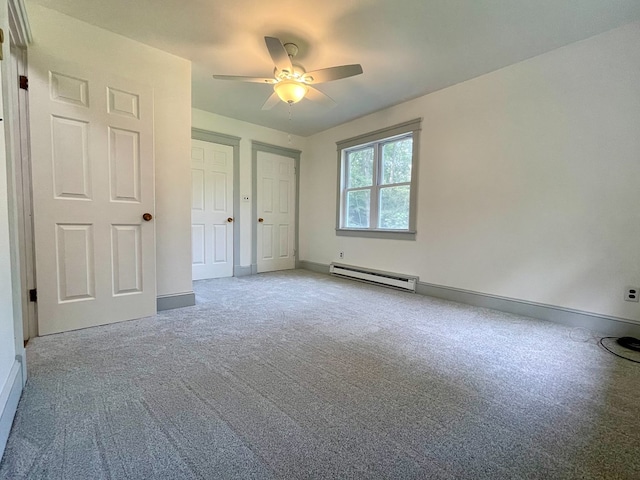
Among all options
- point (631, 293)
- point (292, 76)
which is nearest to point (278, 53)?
point (292, 76)

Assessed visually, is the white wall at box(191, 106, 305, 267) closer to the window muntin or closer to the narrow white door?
the narrow white door

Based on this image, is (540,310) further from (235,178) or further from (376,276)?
(235,178)

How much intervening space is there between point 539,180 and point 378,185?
1.91m

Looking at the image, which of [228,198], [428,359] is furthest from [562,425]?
[228,198]

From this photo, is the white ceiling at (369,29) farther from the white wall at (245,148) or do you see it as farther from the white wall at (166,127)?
the white wall at (245,148)

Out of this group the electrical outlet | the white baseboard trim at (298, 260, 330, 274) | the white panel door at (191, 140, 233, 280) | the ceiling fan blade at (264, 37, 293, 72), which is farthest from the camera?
the white baseboard trim at (298, 260, 330, 274)

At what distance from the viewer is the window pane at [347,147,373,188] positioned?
13.9 feet

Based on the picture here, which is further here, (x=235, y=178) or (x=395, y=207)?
(x=235, y=178)

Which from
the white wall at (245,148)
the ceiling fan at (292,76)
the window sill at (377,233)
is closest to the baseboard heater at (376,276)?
the window sill at (377,233)

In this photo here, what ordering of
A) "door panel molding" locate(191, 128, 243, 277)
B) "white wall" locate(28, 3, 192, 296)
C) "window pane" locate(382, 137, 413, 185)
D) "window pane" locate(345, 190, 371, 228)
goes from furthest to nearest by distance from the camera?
"window pane" locate(345, 190, 371, 228) < "door panel molding" locate(191, 128, 243, 277) < "window pane" locate(382, 137, 413, 185) < "white wall" locate(28, 3, 192, 296)

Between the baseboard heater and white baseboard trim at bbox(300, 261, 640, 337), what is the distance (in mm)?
135

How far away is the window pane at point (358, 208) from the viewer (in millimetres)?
4281

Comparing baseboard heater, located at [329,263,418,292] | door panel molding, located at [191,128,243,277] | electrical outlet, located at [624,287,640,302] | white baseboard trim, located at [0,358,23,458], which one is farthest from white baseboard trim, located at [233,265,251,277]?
electrical outlet, located at [624,287,640,302]

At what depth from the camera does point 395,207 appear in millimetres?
3893
